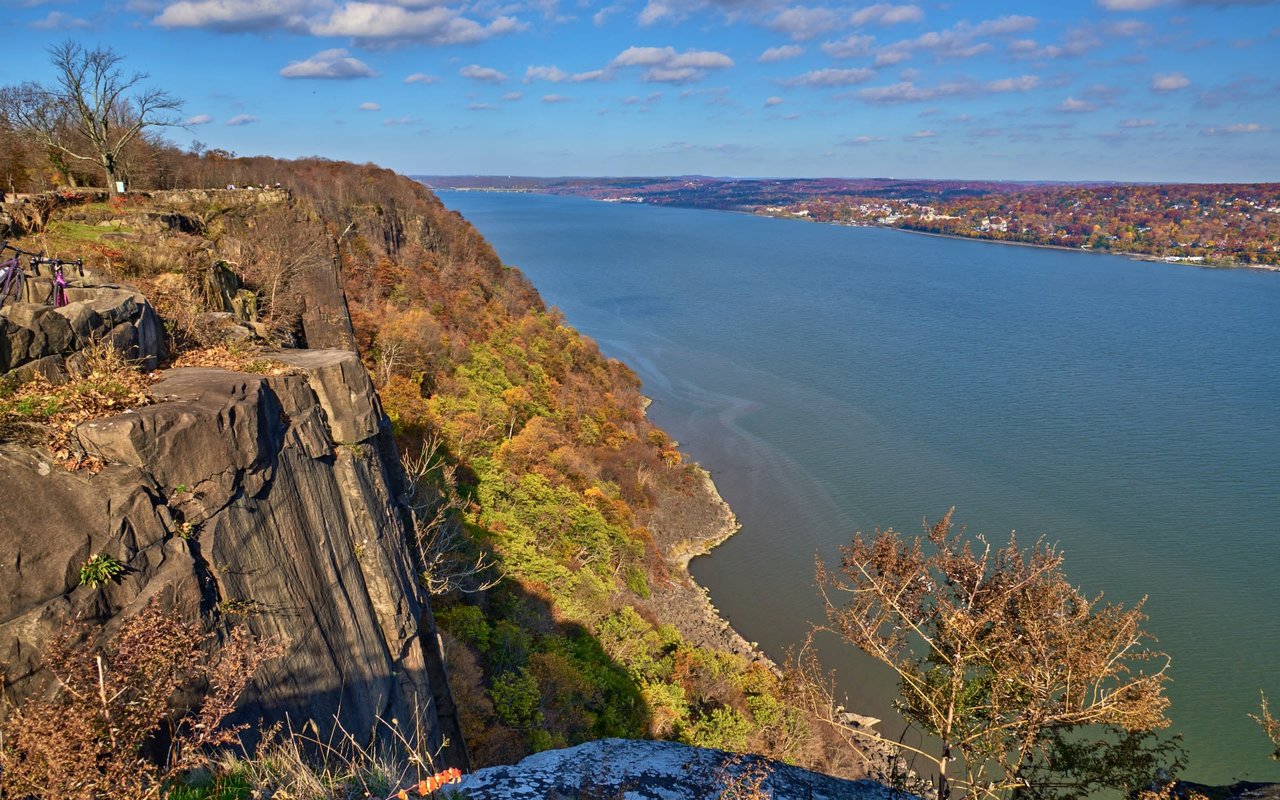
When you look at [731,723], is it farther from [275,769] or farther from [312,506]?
[275,769]

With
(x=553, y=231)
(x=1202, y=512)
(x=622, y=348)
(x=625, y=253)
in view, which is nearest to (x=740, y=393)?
(x=622, y=348)

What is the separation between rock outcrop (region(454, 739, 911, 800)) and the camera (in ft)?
16.4

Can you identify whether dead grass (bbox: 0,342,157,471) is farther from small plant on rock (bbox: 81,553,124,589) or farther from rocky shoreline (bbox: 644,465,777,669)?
rocky shoreline (bbox: 644,465,777,669)

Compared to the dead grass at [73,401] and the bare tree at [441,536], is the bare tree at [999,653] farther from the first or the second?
the bare tree at [441,536]

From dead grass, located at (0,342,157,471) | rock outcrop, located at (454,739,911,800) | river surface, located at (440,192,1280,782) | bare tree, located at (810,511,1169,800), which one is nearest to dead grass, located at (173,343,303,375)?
dead grass, located at (0,342,157,471)

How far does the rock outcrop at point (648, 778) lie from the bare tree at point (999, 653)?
172 centimetres

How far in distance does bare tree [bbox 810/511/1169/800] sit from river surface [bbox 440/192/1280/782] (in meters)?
17.3

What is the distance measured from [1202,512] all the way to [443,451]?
122ft

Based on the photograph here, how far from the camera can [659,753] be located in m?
5.69

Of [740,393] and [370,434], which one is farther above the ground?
[370,434]

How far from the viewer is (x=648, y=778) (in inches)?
207

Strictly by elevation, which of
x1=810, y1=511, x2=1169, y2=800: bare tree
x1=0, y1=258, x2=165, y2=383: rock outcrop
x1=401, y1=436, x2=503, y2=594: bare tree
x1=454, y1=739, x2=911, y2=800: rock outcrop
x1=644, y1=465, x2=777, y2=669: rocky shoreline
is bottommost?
x1=644, y1=465, x2=777, y2=669: rocky shoreline

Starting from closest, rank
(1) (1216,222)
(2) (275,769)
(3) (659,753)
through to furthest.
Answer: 1. (2) (275,769)
2. (3) (659,753)
3. (1) (1216,222)

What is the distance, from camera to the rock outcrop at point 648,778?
5000 mm
